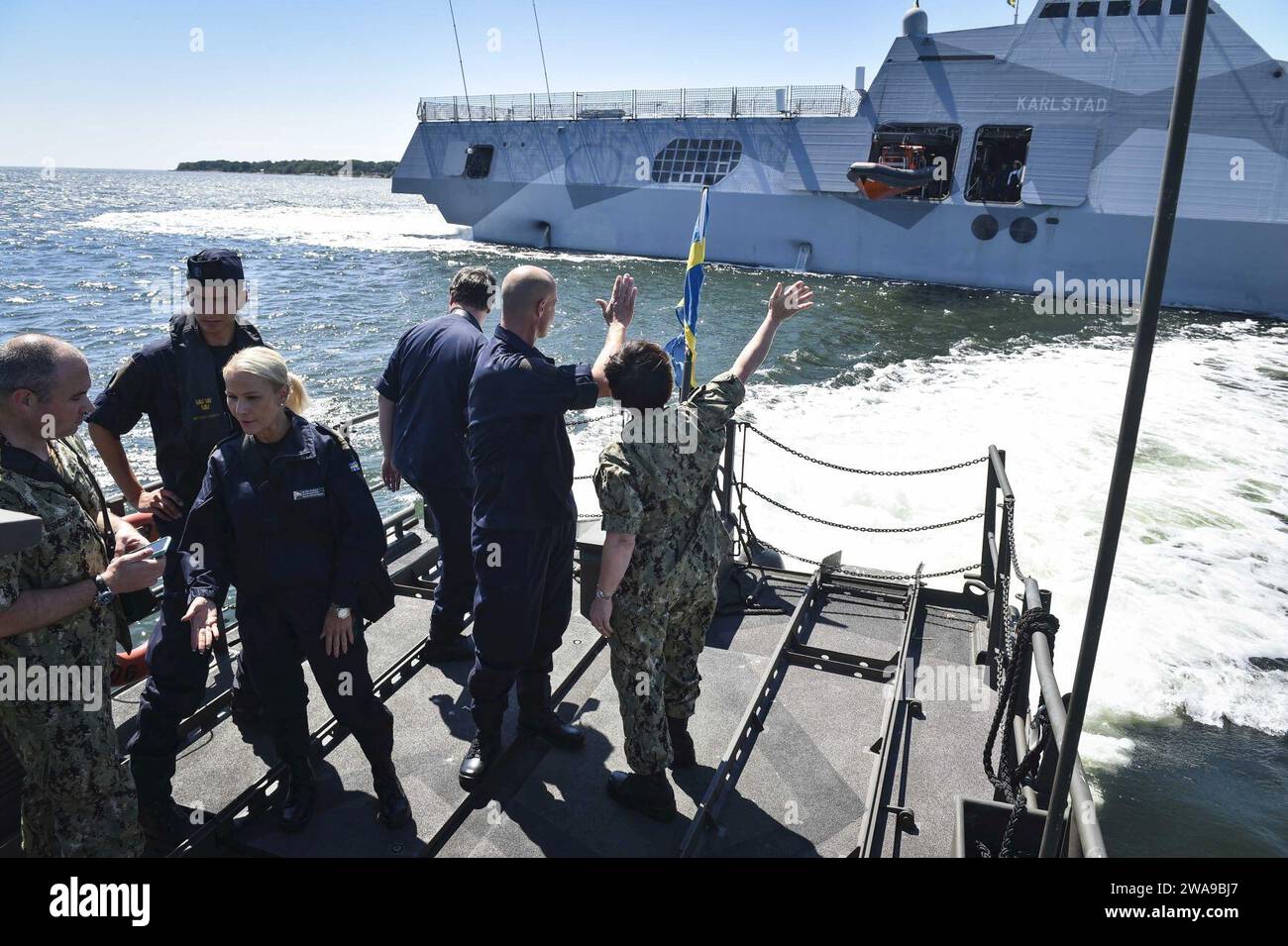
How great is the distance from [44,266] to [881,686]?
32222 mm

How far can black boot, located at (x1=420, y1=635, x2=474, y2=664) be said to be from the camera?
4168 mm

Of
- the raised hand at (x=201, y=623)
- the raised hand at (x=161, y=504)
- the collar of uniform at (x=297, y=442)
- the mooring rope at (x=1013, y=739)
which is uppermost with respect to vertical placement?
the collar of uniform at (x=297, y=442)

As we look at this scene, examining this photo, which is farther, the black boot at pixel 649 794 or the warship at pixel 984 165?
the warship at pixel 984 165

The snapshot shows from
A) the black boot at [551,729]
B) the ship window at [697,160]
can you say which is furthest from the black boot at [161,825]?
the ship window at [697,160]

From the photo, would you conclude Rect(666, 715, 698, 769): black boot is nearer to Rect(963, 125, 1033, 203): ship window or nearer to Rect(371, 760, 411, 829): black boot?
Rect(371, 760, 411, 829): black boot

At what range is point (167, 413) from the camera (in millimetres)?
3396

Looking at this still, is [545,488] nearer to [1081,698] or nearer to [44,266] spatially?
[1081,698]

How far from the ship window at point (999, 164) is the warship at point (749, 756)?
24717 millimetres

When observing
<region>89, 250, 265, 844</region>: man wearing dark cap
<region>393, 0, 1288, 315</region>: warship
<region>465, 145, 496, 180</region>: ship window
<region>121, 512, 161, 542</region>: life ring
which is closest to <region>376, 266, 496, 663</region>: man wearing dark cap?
<region>89, 250, 265, 844</region>: man wearing dark cap

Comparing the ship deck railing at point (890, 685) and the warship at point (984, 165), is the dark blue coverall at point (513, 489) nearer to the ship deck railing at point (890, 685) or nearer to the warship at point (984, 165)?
the ship deck railing at point (890, 685)

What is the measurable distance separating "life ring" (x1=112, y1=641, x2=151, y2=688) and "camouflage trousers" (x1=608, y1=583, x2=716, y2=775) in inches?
66.5

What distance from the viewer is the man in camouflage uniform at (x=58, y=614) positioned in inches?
88.7

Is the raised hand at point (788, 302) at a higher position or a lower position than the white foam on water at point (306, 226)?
higher
